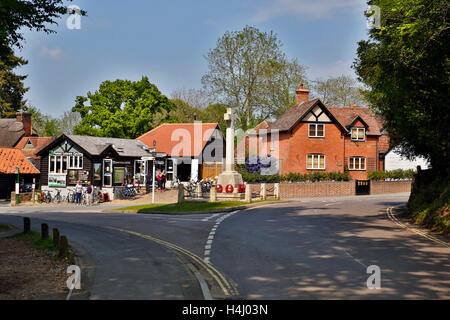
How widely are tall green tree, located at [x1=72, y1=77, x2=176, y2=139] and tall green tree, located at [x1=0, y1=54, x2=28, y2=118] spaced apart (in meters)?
15.8

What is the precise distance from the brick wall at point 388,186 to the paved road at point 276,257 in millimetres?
24885

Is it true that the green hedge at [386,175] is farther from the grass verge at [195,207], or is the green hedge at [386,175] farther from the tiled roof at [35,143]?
the tiled roof at [35,143]

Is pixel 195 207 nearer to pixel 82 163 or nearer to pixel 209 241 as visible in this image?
pixel 209 241

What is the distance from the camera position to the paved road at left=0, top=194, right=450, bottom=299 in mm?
9086

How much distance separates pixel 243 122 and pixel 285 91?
6.85 m

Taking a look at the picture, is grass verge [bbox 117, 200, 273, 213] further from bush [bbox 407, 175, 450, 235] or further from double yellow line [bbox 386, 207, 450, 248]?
bush [bbox 407, 175, 450, 235]

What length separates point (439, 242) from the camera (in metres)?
15.2

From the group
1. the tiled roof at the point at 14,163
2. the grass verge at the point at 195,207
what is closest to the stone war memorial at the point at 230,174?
the grass verge at the point at 195,207

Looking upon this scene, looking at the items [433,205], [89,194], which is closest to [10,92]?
[89,194]

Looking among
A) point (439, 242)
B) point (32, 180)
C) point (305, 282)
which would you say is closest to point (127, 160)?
point (32, 180)

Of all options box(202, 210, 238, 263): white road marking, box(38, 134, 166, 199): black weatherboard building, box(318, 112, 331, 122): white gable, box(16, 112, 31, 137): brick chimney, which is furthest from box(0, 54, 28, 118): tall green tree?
box(202, 210, 238, 263): white road marking

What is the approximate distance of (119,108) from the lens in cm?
5803

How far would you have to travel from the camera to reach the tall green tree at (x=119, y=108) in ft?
185
